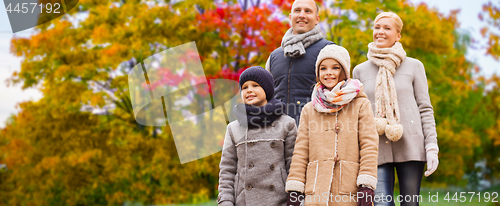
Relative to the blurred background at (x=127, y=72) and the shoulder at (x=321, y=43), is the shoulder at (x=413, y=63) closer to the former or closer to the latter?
the shoulder at (x=321, y=43)

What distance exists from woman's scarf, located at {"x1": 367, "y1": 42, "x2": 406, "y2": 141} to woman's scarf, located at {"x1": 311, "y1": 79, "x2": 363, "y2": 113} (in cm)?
56

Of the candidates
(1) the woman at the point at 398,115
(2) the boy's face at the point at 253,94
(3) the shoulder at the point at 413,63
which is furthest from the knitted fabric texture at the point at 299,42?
(3) the shoulder at the point at 413,63

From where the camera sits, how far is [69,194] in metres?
11.0

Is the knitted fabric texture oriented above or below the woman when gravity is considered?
above

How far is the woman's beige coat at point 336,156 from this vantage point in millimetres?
2705

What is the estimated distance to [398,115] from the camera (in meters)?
3.33

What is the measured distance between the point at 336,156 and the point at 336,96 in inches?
15.3

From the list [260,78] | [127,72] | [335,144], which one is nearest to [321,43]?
[260,78]

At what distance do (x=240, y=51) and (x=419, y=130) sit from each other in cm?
674

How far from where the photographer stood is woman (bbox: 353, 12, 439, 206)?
328cm

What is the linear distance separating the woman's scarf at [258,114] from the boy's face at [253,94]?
5cm

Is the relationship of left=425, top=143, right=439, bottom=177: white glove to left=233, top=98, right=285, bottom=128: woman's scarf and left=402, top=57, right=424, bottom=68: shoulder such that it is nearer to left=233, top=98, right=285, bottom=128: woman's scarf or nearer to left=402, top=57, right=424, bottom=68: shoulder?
left=402, top=57, right=424, bottom=68: shoulder

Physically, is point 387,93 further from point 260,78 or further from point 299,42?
point 260,78

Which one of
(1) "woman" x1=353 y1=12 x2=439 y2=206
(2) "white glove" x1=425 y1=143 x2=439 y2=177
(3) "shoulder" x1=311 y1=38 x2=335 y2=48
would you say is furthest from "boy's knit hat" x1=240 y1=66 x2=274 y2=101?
(2) "white glove" x1=425 y1=143 x2=439 y2=177
